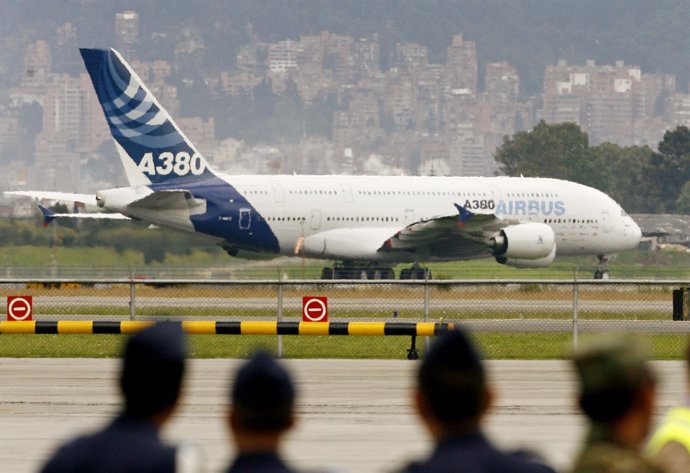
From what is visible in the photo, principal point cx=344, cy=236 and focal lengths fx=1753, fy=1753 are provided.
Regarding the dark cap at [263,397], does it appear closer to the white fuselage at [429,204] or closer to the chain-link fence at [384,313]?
the chain-link fence at [384,313]

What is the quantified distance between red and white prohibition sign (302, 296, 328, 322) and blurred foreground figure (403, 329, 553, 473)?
18.2 metres

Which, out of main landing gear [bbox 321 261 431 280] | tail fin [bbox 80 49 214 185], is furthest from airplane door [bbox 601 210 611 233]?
tail fin [bbox 80 49 214 185]

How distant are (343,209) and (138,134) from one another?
20.8 feet

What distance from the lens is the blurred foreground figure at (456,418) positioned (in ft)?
18.1

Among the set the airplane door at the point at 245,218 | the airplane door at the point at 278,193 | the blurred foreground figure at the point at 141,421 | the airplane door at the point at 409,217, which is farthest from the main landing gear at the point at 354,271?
the blurred foreground figure at the point at 141,421

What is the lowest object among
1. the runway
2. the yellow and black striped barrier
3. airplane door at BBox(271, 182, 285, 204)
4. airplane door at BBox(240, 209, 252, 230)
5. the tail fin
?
the runway

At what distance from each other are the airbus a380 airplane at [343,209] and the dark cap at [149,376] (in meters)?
41.3

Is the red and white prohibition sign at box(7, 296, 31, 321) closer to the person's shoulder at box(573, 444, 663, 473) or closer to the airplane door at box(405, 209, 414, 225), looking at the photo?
the person's shoulder at box(573, 444, 663, 473)

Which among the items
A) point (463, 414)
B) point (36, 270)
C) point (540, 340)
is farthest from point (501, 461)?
point (36, 270)

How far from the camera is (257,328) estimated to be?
75.2 ft

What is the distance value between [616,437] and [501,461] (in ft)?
1.21

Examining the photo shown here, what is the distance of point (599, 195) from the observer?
2067 inches

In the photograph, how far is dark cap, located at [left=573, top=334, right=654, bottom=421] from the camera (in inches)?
213

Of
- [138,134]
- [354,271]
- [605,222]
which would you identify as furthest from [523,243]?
[138,134]
